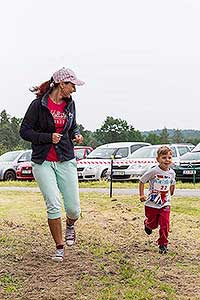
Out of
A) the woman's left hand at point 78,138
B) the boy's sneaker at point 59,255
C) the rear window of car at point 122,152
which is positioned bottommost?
the boy's sneaker at point 59,255

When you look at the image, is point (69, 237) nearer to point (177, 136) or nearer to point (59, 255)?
point (59, 255)

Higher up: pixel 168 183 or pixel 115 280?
pixel 168 183

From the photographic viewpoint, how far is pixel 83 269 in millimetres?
5715

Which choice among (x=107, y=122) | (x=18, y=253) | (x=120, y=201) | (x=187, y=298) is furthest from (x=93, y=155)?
(x=107, y=122)

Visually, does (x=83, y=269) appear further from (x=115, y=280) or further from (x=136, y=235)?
(x=136, y=235)

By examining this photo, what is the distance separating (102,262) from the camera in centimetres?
603

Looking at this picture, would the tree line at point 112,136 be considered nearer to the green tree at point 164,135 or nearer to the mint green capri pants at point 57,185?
the green tree at point 164,135

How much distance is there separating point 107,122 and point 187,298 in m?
49.2

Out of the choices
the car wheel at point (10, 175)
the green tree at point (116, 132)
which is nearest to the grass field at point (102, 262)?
the car wheel at point (10, 175)

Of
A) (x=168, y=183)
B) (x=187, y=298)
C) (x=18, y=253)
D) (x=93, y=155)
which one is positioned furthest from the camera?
(x=93, y=155)

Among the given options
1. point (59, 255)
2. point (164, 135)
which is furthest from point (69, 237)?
point (164, 135)

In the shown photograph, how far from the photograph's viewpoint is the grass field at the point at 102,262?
196 inches

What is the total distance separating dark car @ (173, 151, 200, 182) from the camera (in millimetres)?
20078

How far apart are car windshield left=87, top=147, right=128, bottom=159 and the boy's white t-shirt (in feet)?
51.9
